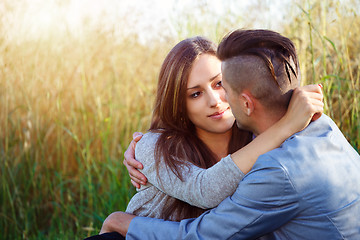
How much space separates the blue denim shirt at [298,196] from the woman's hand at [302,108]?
43 mm

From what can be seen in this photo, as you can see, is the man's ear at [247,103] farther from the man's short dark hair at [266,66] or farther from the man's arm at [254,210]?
the man's arm at [254,210]

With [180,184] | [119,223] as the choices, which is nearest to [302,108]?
[180,184]

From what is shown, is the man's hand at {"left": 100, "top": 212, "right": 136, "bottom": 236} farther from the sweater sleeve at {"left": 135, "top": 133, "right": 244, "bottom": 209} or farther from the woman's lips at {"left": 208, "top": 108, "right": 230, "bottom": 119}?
the woman's lips at {"left": 208, "top": 108, "right": 230, "bottom": 119}

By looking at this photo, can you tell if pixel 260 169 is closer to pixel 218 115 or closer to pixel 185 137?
pixel 218 115

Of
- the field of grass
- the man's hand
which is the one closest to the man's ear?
the man's hand

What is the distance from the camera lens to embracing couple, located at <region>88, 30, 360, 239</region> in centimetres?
153

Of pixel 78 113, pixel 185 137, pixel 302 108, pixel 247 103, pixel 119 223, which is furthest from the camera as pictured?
pixel 78 113

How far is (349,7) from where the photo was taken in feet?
9.83

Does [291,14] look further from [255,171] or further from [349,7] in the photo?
[255,171]

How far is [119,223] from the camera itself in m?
2.12

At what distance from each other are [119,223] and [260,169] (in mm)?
866

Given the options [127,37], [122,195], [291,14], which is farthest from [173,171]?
[127,37]

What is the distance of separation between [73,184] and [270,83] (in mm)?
2773

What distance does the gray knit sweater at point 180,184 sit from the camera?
5.82 feet
